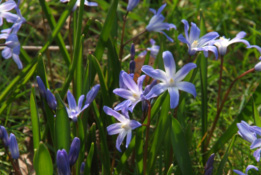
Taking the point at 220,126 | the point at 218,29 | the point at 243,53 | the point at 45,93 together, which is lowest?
the point at 220,126

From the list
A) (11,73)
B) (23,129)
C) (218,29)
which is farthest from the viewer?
(218,29)

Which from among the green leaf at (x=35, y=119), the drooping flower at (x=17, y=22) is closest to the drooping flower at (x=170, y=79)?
the green leaf at (x=35, y=119)

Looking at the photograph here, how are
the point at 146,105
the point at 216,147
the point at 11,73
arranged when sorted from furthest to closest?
the point at 11,73, the point at 216,147, the point at 146,105

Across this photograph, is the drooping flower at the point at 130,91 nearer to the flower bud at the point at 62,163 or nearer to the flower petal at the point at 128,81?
→ the flower petal at the point at 128,81

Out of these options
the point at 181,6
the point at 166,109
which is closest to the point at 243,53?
the point at 181,6

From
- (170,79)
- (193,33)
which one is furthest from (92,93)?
(193,33)

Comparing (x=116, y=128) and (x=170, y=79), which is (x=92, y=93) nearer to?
(x=116, y=128)

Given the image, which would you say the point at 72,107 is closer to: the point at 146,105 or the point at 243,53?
the point at 146,105
